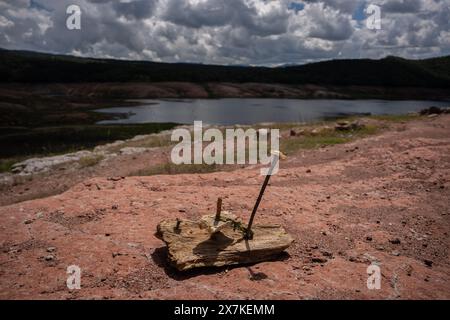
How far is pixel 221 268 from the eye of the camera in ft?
20.8

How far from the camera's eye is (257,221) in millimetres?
8609

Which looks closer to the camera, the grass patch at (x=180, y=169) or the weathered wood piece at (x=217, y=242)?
the weathered wood piece at (x=217, y=242)

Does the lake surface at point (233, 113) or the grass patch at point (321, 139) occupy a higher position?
the lake surface at point (233, 113)

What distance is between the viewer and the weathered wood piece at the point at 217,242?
6.24 m

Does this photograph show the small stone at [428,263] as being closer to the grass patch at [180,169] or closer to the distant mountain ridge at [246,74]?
the grass patch at [180,169]

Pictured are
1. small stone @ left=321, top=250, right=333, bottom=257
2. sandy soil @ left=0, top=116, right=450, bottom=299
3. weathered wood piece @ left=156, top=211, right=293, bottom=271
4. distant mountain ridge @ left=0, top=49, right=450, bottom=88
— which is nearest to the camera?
sandy soil @ left=0, top=116, right=450, bottom=299

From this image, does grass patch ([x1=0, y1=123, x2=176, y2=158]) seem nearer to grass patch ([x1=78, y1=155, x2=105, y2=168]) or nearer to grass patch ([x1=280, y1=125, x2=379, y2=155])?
grass patch ([x1=78, y1=155, x2=105, y2=168])

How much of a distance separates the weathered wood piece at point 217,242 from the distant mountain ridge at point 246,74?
367ft

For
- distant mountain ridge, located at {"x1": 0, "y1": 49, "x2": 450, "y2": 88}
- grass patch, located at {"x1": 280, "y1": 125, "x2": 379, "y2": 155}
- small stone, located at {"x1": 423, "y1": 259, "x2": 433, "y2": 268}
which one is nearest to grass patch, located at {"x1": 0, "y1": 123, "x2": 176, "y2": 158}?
grass patch, located at {"x1": 280, "y1": 125, "x2": 379, "y2": 155}

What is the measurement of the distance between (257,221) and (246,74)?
138 m

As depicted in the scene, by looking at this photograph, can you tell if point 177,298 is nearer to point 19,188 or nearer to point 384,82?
→ point 19,188

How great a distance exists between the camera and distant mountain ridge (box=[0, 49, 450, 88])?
110 meters

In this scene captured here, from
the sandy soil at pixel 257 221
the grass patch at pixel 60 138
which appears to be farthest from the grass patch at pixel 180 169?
the grass patch at pixel 60 138

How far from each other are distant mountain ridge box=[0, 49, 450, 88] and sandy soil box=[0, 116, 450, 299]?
356ft
